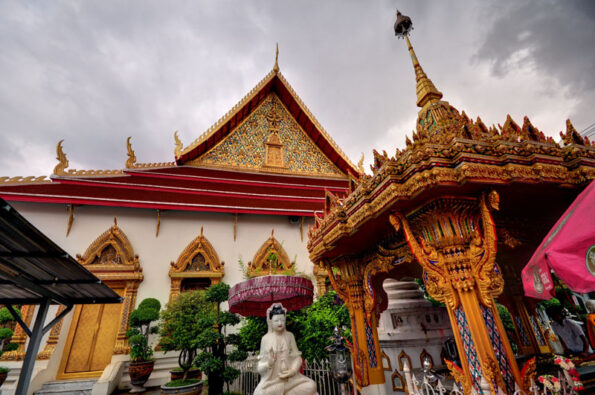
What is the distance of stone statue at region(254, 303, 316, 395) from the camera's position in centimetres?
331

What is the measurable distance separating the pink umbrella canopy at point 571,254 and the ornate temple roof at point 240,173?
15.4ft

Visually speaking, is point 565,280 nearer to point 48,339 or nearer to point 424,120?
point 424,120

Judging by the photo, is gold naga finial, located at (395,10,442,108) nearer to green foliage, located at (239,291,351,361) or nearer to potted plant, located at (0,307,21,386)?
green foliage, located at (239,291,351,361)

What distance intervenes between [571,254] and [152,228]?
9.75 m

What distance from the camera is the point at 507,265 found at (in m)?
6.02

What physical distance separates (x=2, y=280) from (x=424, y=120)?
5.86 meters

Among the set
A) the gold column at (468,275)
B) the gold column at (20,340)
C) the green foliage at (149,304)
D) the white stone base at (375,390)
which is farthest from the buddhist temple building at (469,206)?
the gold column at (20,340)

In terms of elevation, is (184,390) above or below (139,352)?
below

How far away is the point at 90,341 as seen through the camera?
7359 mm

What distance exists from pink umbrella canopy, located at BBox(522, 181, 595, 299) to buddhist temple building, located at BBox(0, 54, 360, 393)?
5.28 meters

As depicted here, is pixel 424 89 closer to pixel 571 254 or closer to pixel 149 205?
pixel 571 254

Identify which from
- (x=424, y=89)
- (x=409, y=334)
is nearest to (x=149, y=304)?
(x=409, y=334)

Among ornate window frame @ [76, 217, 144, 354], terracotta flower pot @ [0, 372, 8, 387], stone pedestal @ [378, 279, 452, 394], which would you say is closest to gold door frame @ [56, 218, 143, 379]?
ornate window frame @ [76, 217, 144, 354]

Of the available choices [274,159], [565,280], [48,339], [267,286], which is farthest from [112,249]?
[565,280]
